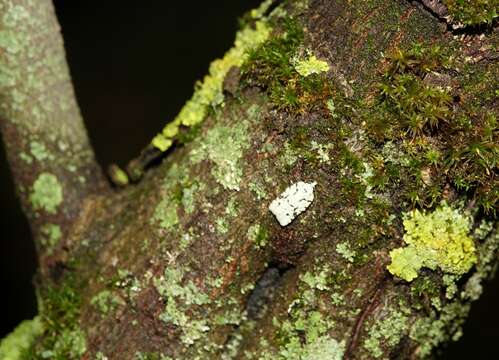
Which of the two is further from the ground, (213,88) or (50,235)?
(213,88)

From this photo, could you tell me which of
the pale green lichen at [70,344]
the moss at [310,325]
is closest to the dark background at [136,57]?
the pale green lichen at [70,344]

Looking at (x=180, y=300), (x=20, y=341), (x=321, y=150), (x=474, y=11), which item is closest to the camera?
(x=474, y=11)

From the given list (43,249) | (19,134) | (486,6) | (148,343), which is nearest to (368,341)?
(148,343)

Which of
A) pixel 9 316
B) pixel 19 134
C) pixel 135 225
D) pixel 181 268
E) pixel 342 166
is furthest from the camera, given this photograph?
pixel 9 316

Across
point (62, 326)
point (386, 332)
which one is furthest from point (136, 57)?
point (386, 332)

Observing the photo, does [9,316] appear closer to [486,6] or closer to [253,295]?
[253,295]

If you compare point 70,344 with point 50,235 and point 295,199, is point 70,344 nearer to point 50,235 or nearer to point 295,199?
point 50,235
